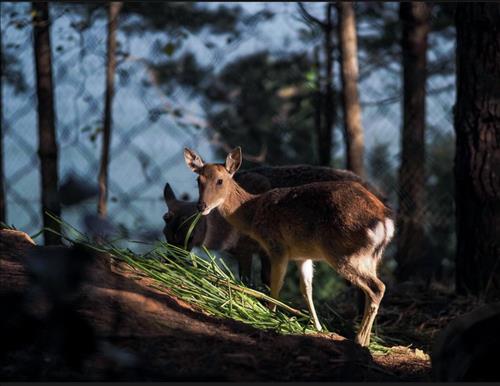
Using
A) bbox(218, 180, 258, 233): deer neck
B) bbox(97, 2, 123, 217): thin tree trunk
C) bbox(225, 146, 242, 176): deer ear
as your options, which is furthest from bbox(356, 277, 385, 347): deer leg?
bbox(97, 2, 123, 217): thin tree trunk

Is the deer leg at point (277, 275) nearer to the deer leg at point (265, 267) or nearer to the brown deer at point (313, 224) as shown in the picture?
the brown deer at point (313, 224)

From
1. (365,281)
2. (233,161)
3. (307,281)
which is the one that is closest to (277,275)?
(307,281)

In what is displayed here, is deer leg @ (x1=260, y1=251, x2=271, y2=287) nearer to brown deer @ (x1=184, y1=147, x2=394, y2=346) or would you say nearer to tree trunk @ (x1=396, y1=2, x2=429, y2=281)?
brown deer @ (x1=184, y1=147, x2=394, y2=346)

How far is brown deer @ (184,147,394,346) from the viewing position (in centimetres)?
495

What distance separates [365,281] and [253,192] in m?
2.25

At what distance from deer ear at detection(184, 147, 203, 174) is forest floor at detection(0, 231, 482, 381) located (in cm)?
174

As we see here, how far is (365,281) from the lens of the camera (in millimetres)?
5008

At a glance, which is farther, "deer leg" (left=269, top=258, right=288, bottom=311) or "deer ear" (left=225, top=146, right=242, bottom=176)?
"deer ear" (left=225, top=146, right=242, bottom=176)

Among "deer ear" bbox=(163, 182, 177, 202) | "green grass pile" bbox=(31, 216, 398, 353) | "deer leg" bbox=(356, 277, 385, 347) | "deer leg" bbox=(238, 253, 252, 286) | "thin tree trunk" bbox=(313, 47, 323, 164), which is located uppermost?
"thin tree trunk" bbox=(313, 47, 323, 164)

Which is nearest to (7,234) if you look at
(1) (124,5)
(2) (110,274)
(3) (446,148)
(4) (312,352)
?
(2) (110,274)

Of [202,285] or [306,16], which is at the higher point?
[306,16]

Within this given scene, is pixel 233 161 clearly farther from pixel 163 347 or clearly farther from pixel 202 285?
pixel 163 347

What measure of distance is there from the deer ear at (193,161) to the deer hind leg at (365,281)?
161 cm

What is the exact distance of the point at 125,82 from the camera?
788 cm
